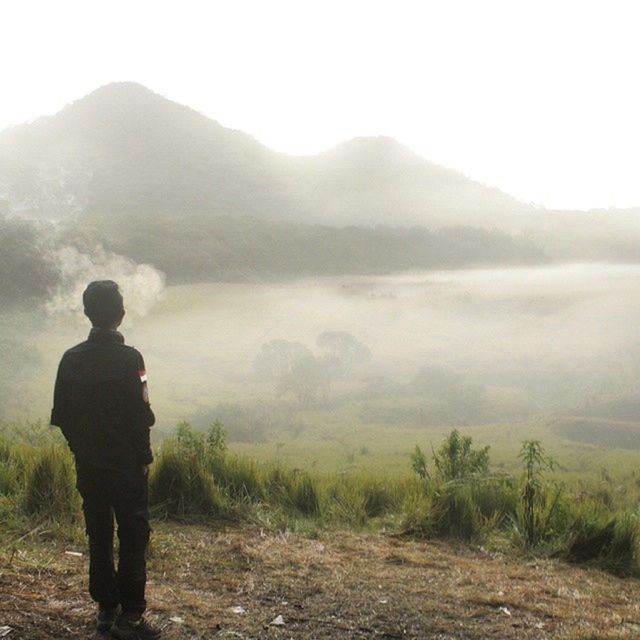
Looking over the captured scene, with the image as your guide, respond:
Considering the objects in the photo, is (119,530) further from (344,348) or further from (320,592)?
(344,348)

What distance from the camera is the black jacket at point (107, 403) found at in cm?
386

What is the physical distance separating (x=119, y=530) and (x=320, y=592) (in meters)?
1.68

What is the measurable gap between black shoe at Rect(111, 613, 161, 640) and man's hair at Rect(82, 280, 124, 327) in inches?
68.7

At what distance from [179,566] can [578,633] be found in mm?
3005

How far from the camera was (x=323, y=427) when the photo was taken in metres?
87.9

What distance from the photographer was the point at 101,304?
13.0 feet

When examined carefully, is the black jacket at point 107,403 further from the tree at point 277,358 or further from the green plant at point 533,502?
the tree at point 277,358

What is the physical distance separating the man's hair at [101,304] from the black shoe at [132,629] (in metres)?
1.74

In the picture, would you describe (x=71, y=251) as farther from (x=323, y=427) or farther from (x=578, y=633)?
(x=578, y=633)

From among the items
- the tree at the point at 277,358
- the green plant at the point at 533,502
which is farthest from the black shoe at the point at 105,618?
the tree at the point at 277,358

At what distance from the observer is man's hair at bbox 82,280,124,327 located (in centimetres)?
394

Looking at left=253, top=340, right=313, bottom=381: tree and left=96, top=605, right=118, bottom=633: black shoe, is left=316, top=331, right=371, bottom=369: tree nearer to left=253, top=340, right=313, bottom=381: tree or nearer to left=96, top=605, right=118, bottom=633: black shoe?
left=253, top=340, right=313, bottom=381: tree

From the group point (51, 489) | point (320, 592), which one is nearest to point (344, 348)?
point (51, 489)

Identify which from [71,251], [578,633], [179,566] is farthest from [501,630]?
[71,251]
